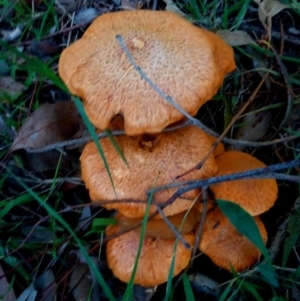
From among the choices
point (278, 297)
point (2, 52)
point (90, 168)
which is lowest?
point (278, 297)

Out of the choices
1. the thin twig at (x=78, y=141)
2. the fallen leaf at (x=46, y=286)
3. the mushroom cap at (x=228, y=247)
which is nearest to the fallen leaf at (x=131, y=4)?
the thin twig at (x=78, y=141)

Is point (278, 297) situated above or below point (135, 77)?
below

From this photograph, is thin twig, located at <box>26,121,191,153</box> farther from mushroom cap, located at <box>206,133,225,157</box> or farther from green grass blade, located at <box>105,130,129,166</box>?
mushroom cap, located at <box>206,133,225,157</box>

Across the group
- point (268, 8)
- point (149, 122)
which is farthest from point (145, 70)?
point (268, 8)

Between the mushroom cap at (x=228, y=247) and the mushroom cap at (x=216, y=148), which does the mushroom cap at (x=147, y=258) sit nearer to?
the mushroom cap at (x=228, y=247)

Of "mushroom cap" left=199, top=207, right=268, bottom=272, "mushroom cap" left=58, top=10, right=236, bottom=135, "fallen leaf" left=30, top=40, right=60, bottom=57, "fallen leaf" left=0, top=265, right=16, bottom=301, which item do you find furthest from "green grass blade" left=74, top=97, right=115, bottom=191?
"fallen leaf" left=30, top=40, right=60, bottom=57

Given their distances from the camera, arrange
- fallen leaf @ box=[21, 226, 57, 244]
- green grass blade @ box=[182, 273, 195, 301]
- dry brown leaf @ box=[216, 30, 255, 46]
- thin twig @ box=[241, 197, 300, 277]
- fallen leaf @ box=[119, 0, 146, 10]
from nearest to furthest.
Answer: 1. green grass blade @ box=[182, 273, 195, 301]
2. thin twig @ box=[241, 197, 300, 277]
3. fallen leaf @ box=[21, 226, 57, 244]
4. dry brown leaf @ box=[216, 30, 255, 46]
5. fallen leaf @ box=[119, 0, 146, 10]

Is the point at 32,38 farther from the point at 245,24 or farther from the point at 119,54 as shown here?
the point at 245,24

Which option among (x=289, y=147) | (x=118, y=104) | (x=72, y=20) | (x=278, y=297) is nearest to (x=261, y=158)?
(x=289, y=147)

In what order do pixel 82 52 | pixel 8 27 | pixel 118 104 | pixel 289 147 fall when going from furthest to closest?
pixel 8 27, pixel 289 147, pixel 82 52, pixel 118 104
